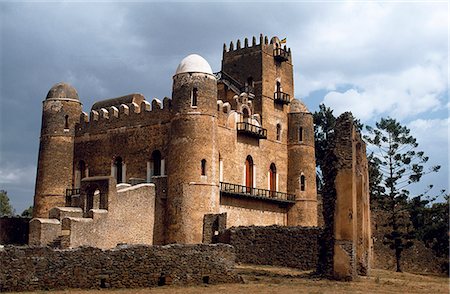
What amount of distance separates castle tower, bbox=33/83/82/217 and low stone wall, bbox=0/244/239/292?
23038 mm

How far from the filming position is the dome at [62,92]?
4203 cm

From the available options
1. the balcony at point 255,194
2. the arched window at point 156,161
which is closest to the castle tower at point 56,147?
the arched window at point 156,161

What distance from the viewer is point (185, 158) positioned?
3553 centimetres

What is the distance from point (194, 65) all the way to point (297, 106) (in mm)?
11412

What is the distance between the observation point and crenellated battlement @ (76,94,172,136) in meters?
38.7

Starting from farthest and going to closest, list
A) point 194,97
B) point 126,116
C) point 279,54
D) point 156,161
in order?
point 279,54 → point 126,116 → point 156,161 → point 194,97

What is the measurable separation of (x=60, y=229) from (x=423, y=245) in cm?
2092

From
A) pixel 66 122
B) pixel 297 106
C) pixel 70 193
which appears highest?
pixel 297 106

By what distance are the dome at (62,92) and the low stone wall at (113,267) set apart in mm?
25004

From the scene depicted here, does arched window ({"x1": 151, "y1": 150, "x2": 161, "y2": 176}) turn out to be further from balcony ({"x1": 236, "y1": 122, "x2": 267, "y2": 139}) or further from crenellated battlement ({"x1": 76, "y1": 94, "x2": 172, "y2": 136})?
balcony ({"x1": 236, "y1": 122, "x2": 267, "y2": 139})

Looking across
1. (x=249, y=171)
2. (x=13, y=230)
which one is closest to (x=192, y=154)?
(x=249, y=171)

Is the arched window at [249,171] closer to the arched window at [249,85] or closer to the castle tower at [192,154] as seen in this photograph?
the arched window at [249,85]

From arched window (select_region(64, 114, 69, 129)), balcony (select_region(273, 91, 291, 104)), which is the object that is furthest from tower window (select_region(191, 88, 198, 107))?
balcony (select_region(273, 91, 291, 104))

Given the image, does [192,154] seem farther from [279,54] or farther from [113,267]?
[113,267]
